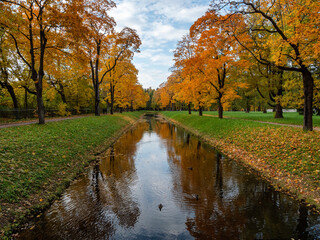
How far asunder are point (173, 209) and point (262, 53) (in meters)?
12.2

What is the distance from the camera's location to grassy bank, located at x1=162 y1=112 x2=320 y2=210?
7.34 metres

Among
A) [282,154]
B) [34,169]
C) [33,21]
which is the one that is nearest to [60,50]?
[33,21]

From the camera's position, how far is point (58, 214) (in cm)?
594

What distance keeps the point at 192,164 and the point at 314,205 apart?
6088 mm

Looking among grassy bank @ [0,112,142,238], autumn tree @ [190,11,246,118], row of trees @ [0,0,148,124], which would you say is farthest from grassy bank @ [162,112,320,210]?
row of trees @ [0,0,148,124]

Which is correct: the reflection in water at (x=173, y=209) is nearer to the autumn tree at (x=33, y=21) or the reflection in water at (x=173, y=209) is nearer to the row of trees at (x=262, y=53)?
the row of trees at (x=262, y=53)

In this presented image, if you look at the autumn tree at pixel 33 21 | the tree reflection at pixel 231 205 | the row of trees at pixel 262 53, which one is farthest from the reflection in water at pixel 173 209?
the autumn tree at pixel 33 21

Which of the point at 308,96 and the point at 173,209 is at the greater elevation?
the point at 308,96

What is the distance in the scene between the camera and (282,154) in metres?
9.97

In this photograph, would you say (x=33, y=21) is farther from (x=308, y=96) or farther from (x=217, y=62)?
(x=308, y=96)

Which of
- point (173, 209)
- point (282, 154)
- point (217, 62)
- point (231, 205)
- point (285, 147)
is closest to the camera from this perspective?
point (173, 209)

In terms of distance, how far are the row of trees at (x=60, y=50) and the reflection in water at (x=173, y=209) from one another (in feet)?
35.1

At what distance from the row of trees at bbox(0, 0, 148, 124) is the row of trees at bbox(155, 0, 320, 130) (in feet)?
31.8

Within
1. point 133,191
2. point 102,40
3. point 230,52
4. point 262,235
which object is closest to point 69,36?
point 102,40
